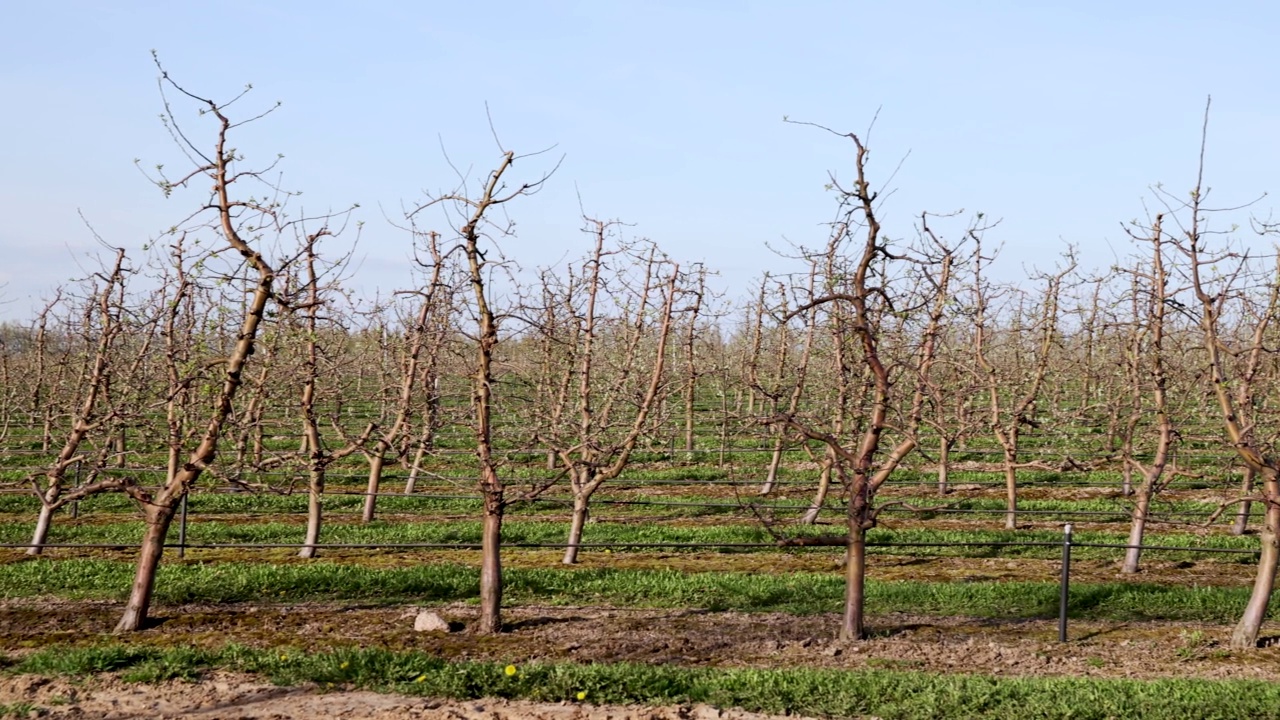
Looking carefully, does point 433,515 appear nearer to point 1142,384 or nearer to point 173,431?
point 173,431

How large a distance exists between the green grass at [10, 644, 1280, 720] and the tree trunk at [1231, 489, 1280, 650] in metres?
1.92

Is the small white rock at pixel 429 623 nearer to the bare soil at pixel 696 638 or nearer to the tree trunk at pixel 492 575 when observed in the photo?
the bare soil at pixel 696 638

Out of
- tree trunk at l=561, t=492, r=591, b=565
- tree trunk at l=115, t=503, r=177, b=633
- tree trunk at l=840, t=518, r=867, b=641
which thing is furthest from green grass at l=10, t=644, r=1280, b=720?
tree trunk at l=561, t=492, r=591, b=565

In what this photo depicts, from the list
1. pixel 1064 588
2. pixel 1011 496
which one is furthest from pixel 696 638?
pixel 1011 496

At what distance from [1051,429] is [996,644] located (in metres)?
3.26

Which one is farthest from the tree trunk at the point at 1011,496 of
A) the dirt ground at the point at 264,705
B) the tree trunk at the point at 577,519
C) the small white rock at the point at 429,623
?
the dirt ground at the point at 264,705

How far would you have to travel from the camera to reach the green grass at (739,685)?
7.54 meters

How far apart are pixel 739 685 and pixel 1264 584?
208 inches

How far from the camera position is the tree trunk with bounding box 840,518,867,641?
32.7 feet

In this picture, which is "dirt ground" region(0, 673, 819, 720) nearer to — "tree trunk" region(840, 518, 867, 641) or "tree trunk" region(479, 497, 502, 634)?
"tree trunk" region(479, 497, 502, 634)

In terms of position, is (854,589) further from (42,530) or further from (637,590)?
(42,530)

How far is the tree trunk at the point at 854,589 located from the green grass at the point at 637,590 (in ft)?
5.17

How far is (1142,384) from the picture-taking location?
15727 millimetres

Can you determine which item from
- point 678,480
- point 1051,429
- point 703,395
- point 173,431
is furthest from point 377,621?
point 703,395
